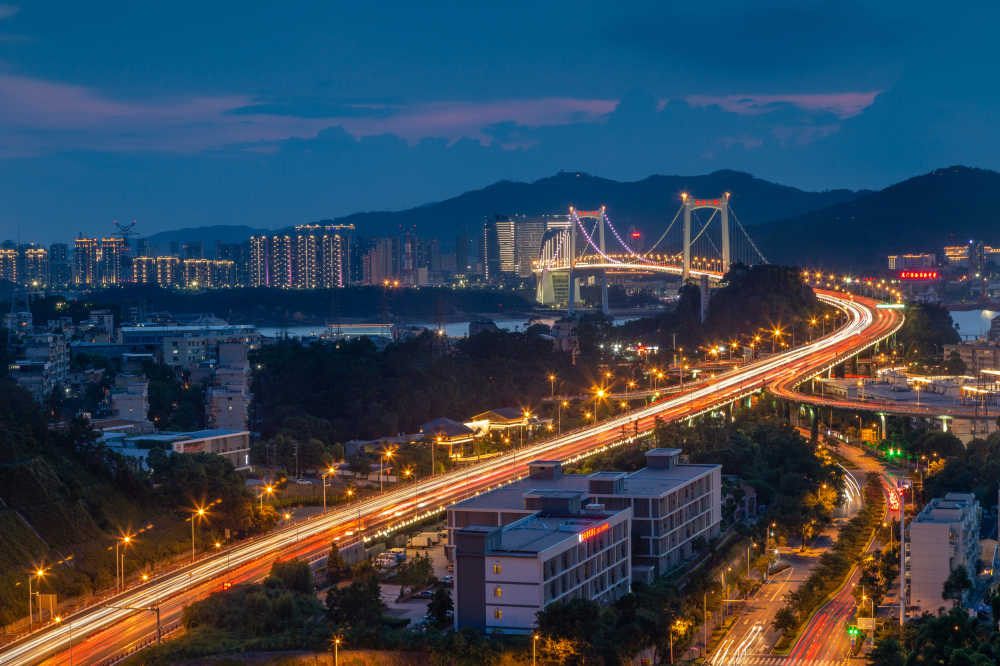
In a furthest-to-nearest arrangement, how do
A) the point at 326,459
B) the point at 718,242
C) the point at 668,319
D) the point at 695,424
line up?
the point at 718,242
the point at 668,319
the point at 695,424
the point at 326,459

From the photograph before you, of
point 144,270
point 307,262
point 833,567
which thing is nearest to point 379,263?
point 307,262

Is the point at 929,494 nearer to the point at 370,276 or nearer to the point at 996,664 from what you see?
the point at 996,664

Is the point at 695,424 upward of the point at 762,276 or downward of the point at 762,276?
downward

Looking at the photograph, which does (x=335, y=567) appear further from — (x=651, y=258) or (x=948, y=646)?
(x=651, y=258)

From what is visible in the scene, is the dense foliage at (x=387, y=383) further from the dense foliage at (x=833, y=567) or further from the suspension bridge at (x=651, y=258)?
the suspension bridge at (x=651, y=258)

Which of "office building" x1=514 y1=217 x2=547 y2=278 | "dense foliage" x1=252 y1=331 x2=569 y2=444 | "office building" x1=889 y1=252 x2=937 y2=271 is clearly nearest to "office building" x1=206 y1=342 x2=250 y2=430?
"dense foliage" x1=252 y1=331 x2=569 y2=444

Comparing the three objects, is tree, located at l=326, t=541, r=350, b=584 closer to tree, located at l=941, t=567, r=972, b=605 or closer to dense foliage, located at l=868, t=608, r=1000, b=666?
dense foliage, located at l=868, t=608, r=1000, b=666

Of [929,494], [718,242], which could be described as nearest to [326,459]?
[929,494]
